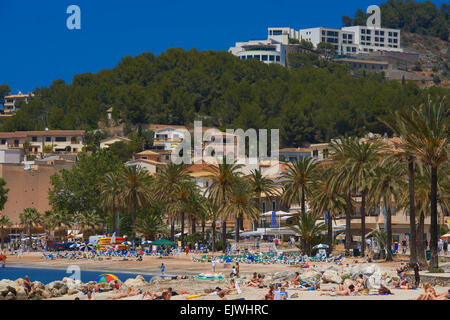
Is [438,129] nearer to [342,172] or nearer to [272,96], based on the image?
[342,172]

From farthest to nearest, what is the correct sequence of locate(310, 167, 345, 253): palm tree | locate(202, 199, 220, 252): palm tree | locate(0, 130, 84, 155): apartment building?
locate(0, 130, 84, 155): apartment building < locate(202, 199, 220, 252): palm tree < locate(310, 167, 345, 253): palm tree

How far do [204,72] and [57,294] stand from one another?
131240 mm

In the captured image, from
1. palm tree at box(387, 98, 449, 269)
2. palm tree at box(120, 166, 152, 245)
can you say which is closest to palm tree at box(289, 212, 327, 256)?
palm tree at box(387, 98, 449, 269)

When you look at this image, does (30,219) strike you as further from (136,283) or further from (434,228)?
(434,228)

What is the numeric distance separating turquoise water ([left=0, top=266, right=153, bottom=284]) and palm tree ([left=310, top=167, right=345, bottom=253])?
17.3m

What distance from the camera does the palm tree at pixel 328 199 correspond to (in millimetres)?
60531

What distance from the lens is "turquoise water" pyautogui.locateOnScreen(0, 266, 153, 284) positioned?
51438 millimetres

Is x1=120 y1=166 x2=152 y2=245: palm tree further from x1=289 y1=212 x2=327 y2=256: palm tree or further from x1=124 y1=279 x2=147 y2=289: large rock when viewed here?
x1=124 y1=279 x2=147 y2=289: large rock

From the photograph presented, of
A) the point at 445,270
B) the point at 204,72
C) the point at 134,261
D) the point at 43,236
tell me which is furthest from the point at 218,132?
the point at 445,270

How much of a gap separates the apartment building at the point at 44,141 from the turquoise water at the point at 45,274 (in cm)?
8109

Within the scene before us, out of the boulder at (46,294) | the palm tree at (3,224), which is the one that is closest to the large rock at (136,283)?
the boulder at (46,294)

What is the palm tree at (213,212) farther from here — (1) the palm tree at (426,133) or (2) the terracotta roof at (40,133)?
(2) the terracotta roof at (40,133)

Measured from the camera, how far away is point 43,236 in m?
95.9

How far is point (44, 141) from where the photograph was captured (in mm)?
142625
